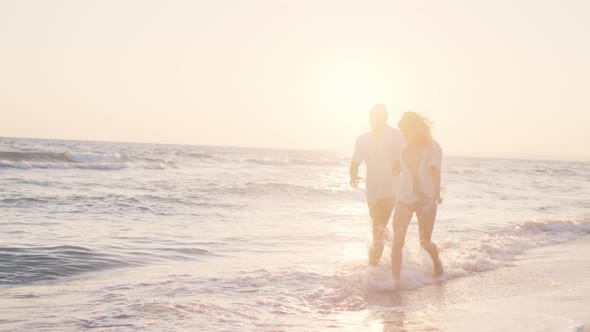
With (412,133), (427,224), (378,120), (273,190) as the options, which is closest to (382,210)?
(427,224)

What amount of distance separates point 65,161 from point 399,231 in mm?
33477

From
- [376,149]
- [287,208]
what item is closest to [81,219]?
[287,208]

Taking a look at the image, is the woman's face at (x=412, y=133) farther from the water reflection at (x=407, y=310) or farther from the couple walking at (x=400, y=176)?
the water reflection at (x=407, y=310)

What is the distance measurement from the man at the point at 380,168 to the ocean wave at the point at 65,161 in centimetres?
2713

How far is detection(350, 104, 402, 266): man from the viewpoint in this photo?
775 centimetres

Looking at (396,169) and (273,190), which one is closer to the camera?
(396,169)

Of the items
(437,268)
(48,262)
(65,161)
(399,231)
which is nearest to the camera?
(399,231)

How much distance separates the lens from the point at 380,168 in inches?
305

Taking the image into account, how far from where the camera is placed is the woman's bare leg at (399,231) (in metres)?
6.92

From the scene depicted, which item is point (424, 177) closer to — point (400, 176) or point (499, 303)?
point (400, 176)

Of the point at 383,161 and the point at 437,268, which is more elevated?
the point at 383,161

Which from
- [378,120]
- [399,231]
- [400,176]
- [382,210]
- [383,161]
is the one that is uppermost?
[378,120]

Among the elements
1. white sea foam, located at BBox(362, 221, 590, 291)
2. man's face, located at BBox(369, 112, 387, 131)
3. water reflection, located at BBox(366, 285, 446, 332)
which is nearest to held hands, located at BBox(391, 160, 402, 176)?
man's face, located at BBox(369, 112, 387, 131)

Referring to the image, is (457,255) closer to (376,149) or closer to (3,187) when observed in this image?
(376,149)
